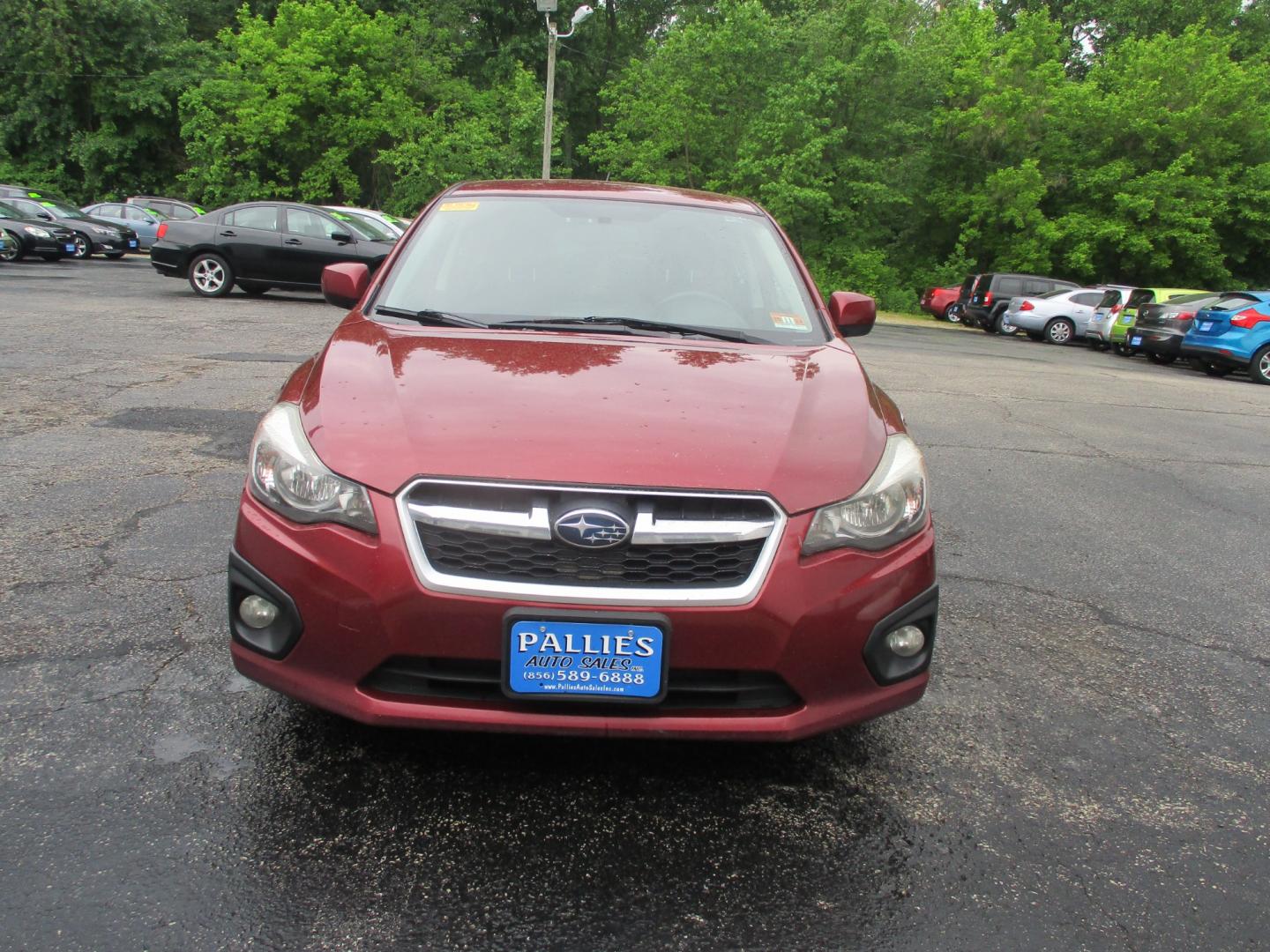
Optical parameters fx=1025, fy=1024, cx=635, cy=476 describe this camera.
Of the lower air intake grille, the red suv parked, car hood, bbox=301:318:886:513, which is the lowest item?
the red suv parked

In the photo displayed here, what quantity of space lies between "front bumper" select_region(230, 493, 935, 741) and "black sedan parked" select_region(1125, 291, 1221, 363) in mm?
17308

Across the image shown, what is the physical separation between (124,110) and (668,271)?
40.5 meters

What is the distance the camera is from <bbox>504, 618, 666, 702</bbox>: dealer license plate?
7.31ft

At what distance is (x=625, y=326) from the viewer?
3369mm

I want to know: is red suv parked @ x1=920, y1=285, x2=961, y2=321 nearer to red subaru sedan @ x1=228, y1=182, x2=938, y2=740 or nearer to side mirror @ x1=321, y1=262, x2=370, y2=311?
side mirror @ x1=321, y1=262, x2=370, y2=311

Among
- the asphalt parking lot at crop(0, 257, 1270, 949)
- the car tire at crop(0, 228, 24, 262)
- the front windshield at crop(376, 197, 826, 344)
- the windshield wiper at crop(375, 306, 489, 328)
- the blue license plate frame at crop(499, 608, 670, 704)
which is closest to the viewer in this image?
the asphalt parking lot at crop(0, 257, 1270, 949)

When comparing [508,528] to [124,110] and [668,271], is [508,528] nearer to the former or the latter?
[668,271]

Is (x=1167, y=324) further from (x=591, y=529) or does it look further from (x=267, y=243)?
(x=591, y=529)

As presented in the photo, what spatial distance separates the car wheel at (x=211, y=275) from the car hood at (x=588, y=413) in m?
13.8

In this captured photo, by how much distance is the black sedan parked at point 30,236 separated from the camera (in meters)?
20.7

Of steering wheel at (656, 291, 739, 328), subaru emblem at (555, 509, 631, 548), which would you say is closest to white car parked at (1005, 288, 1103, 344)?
steering wheel at (656, 291, 739, 328)

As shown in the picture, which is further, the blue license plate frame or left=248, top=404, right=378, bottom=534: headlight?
left=248, top=404, right=378, bottom=534: headlight

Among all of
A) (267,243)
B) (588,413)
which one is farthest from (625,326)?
(267,243)

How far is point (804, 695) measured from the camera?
237cm
